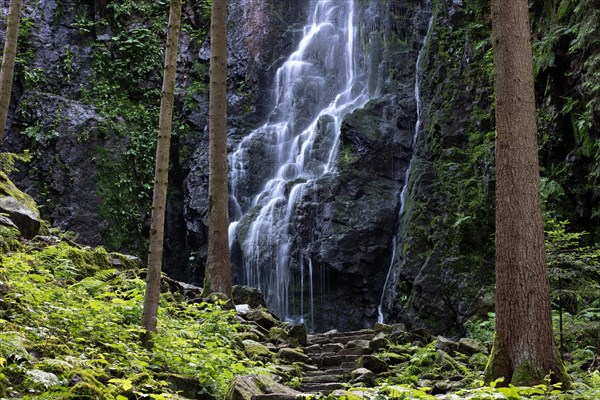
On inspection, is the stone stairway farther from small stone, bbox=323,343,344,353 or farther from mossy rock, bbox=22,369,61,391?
mossy rock, bbox=22,369,61,391

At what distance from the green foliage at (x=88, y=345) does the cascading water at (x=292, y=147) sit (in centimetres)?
1028

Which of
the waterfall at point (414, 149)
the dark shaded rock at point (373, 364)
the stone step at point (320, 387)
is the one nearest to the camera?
the stone step at point (320, 387)

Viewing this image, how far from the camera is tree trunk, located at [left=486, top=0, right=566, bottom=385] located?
220 inches

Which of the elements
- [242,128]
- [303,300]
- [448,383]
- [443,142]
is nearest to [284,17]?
[242,128]

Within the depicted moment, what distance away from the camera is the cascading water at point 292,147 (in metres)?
17.8

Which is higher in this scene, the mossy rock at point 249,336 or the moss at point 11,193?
the moss at point 11,193

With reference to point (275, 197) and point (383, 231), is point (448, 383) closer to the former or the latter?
point (383, 231)

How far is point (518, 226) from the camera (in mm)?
5945

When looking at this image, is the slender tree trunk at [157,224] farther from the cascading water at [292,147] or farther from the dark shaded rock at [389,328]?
the cascading water at [292,147]

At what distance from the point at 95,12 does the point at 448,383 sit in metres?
22.3

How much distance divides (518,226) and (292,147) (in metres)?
15.3

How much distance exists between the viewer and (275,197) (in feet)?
62.4

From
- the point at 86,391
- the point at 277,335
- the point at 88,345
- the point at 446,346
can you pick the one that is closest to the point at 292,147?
the point at 277,335

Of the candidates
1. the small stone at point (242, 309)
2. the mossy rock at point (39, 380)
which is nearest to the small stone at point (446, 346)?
the small stone at point (242, 309)
